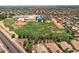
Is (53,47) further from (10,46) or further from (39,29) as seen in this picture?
(10,46)

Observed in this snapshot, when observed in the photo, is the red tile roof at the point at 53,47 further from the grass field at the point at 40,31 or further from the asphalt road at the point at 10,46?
the asphalt road at the point at 10,46

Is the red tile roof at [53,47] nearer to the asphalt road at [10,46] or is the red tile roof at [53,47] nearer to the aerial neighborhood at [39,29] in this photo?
the aerial neighborhood at [39,29]

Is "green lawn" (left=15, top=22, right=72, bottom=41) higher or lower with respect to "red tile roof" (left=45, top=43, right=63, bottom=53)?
higher

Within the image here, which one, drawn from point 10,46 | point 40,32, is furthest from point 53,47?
point 10,46

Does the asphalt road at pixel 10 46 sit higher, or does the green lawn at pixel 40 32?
the green lawn at pixel 40 32

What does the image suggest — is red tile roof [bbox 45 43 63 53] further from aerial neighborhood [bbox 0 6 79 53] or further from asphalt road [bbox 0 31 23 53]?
asphalt road [bbox 0 31 23 53]

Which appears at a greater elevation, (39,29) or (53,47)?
(39,29)

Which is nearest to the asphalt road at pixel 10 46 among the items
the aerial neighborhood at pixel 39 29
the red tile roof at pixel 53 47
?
the aerial neighborhood at pixel 39 29

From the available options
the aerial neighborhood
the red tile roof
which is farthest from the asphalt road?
the red tile roof

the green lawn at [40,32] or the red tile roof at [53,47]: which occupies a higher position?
the green lawn at [40,32]

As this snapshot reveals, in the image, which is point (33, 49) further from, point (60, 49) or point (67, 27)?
point (67, 27)

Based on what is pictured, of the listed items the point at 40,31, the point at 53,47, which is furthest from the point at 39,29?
the point at 53,47
